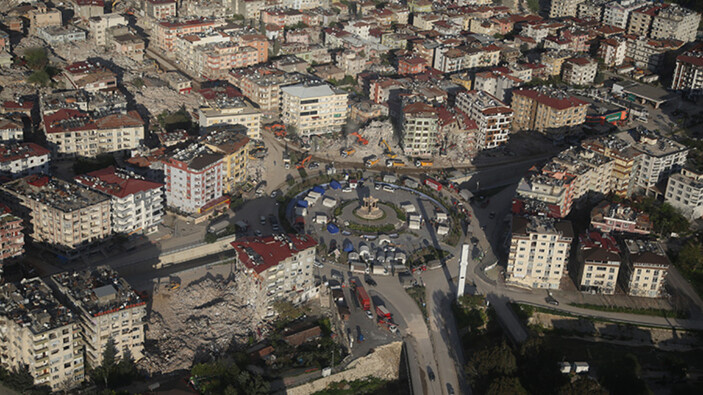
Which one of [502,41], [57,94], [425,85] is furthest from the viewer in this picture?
[502,41]

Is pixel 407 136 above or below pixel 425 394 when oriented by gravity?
above

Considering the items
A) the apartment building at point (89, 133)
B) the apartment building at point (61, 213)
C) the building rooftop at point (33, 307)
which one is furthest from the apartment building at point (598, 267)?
the apartment building at point (89, 133)

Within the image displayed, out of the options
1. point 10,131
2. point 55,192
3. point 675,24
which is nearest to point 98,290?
point 55,192

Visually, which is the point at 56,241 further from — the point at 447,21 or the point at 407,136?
the point at 447,21

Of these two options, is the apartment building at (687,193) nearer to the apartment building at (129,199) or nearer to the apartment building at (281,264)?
the apartment building at (281,264)

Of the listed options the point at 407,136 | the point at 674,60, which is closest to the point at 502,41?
the point at 674,60

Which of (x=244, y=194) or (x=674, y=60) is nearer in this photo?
(x=244, y=194)

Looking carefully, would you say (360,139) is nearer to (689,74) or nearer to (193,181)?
(193,181)
